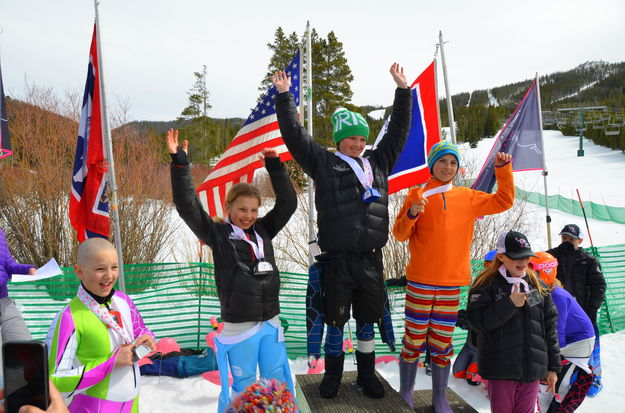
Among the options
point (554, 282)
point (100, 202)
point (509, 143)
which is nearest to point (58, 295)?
point (100, 202)

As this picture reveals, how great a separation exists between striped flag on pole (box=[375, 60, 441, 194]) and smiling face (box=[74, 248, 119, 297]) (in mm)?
2951

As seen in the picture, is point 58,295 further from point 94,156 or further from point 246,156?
point 246,156

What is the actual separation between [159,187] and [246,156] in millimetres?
5613

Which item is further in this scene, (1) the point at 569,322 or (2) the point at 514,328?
(1) the point at 569,322

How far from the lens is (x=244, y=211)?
9.69 ft

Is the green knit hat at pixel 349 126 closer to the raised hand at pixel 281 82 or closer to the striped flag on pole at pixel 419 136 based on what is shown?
the raised hand at pixel 281 82

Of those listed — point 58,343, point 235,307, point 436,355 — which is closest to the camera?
point 58,343

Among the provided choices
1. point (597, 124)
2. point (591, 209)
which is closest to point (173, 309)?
point (591, 209)

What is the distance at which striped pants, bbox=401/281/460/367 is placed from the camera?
3.01 metres

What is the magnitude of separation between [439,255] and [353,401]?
1.17 metres

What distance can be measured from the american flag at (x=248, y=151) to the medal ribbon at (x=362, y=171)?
1384 millimetres

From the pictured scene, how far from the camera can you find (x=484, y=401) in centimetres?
428

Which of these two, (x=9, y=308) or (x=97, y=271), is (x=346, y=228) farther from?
(x=9, y=308)

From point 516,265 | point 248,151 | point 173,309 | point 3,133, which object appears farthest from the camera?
point 173,309
